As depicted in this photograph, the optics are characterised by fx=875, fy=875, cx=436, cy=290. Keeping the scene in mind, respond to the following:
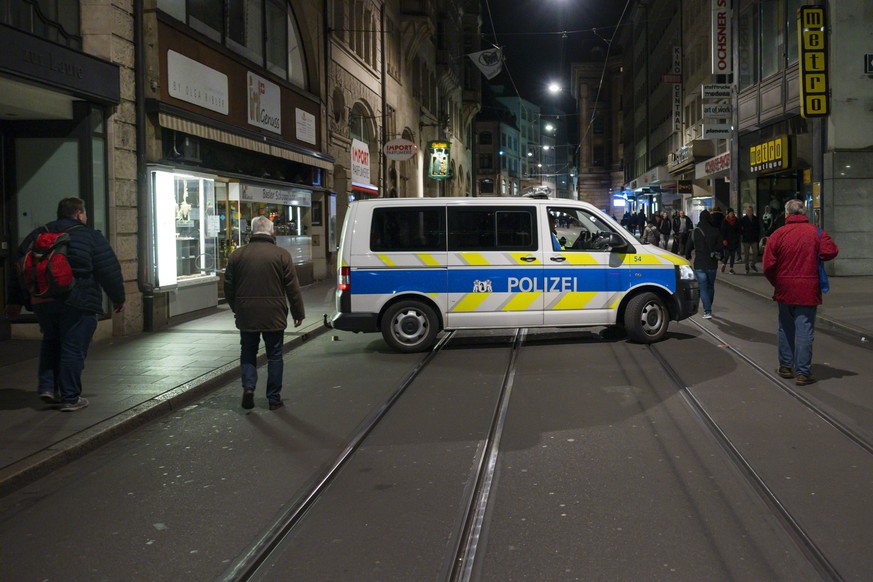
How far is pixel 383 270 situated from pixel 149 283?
13.2ft

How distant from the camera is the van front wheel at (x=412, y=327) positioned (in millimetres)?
11094

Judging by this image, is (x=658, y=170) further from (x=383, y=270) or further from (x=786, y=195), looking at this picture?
(x=383, y=270)

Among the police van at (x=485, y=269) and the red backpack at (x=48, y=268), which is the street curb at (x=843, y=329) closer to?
the police van at (x=485, y=269)

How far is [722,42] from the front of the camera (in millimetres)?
27516

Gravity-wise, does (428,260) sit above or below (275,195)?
below

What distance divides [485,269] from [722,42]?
19.9 m

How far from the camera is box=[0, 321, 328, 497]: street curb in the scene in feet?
18.4

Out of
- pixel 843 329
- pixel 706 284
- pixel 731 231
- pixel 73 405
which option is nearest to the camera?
pixel 73 405

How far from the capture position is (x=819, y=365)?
31.7 ft

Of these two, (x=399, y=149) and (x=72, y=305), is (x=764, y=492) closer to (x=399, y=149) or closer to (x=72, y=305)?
(x=72, y=305)

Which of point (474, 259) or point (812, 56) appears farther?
point (812, 56)

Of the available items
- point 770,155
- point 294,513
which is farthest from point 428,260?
point 770,155

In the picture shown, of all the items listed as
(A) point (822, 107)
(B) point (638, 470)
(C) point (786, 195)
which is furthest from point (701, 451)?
(C) point (786, 195)

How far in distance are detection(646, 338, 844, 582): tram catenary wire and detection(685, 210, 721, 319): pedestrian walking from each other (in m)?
5.32
